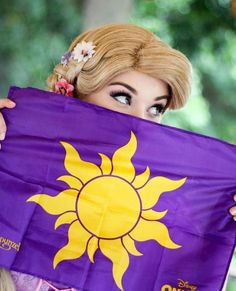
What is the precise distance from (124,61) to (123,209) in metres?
0.42

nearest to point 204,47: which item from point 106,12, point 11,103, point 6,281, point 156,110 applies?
point 106,12

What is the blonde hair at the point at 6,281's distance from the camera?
1.44 meters

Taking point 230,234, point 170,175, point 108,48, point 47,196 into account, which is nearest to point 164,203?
point 170,175

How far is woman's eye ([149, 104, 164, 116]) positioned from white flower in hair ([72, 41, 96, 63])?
9.5 inches

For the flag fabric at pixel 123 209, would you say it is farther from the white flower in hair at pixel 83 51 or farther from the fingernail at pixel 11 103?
the white flower in hair at pixel 83 51

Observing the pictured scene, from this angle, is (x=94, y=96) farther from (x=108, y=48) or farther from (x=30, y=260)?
(x=30, y=260)

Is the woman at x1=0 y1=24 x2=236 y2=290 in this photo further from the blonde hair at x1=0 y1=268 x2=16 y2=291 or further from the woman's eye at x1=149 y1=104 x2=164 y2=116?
the blonde hair at x1=0 y1=268 x2=16 y2=291

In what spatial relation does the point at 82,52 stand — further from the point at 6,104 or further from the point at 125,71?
the point at 6,104

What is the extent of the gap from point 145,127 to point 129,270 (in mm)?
381

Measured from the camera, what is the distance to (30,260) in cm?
147

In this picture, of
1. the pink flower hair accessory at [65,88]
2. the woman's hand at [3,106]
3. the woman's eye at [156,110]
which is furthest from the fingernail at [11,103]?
the woman's eye at [156,110]

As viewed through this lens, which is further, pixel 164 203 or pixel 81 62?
pixel 81 62

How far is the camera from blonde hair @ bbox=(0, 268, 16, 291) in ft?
4.72

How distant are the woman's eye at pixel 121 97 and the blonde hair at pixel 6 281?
568mm
